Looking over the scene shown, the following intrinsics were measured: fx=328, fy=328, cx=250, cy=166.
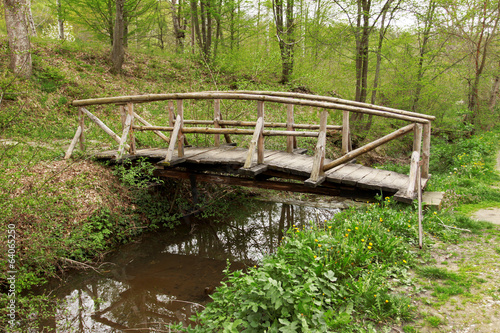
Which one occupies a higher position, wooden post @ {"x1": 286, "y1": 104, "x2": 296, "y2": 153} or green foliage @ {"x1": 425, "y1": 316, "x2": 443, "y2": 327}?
wooden post @ {"x1": 286, "y1": 104, "x2": 296, "y2": 153}

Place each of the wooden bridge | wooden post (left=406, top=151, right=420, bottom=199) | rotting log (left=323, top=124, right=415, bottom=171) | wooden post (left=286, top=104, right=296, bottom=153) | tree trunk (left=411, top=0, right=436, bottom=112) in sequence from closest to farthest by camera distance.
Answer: wooden post (left=406, top=151, right=420, bottom=199), rotting log (left=323, top=124, right=415, bottom=171), the wooden bridge, wooden post (left=286, top=104, right=296, bottom=153), tree trunk (left=411, top=0, right=436, bottom=112)

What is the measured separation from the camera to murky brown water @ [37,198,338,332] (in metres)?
4.16

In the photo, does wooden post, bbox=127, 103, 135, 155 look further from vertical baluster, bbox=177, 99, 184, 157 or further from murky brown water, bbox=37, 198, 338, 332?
murky brown water, bbox=37, 198, 338, 332

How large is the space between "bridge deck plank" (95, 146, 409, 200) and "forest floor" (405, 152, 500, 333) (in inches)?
46.1

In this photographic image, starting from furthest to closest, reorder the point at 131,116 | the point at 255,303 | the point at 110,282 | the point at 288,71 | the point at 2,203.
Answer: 1. the point at 288,71
2. the point at 131,116
3. the point at 110,282
4. the point at 2,203
5. the point at 255,303

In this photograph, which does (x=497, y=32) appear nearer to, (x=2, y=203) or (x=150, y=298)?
(x=150, y=298)

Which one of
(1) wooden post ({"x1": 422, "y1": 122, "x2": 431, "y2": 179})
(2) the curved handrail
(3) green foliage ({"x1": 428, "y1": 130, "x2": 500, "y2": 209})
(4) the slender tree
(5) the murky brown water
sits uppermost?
(4) the slender tree

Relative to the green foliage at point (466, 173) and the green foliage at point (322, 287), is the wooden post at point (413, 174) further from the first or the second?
the green foliage at point (466, 173)

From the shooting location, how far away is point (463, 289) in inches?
123

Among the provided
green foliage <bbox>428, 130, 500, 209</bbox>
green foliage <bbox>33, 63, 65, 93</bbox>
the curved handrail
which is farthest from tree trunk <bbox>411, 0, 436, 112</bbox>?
green foliage <bbox>33, 63, 65, 93</bbox>

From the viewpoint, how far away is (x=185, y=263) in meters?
5.75

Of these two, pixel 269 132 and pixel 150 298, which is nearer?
pixel 150 298

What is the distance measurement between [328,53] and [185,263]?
358 inches

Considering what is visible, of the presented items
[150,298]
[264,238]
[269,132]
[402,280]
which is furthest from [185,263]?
[402,280]
